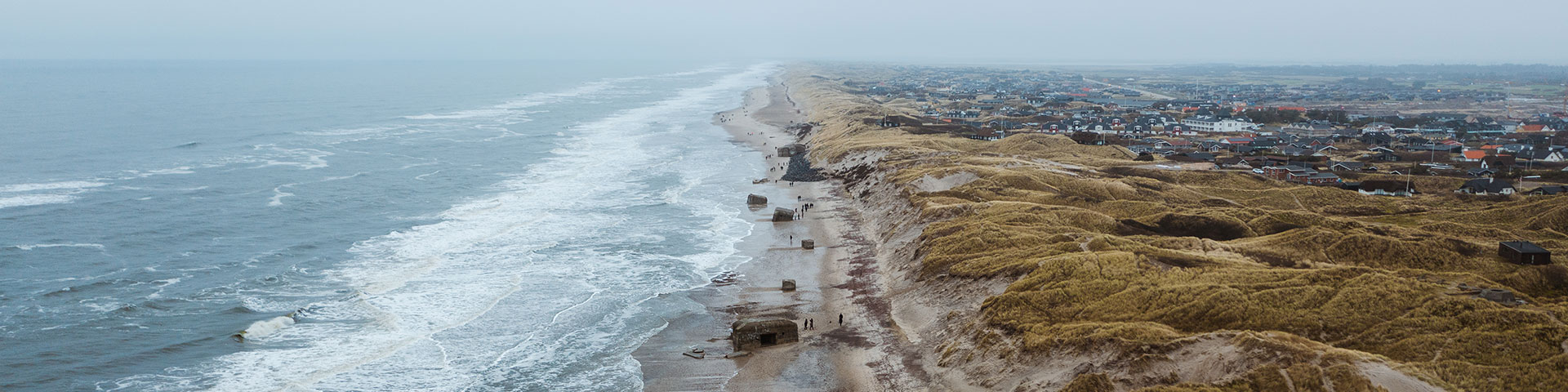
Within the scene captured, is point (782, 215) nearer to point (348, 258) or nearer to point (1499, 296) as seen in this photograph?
point (348, 258)

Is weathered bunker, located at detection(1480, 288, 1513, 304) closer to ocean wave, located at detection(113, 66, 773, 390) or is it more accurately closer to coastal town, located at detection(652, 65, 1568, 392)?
coastal town, located at detection(652, 65, 1568, 392)

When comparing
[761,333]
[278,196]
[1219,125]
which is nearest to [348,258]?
[278,196]

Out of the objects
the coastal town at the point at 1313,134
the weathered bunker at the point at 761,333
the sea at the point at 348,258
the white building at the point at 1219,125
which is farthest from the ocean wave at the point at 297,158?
the white building at the point at 1219,125

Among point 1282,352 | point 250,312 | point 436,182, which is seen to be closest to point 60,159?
point 436,182

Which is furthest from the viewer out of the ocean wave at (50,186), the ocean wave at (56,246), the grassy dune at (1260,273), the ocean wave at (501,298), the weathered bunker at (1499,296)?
the ocean wave at (50,186)

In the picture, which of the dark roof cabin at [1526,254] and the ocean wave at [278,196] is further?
the ocean wave at [278,196]

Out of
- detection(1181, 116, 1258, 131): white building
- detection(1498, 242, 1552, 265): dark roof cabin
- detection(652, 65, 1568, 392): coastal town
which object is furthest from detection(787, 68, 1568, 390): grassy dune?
detection(1181, 116, 1258, 131): white building

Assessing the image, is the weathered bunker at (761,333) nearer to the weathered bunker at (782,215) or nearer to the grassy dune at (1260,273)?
the grassy dune at (1260,273)
